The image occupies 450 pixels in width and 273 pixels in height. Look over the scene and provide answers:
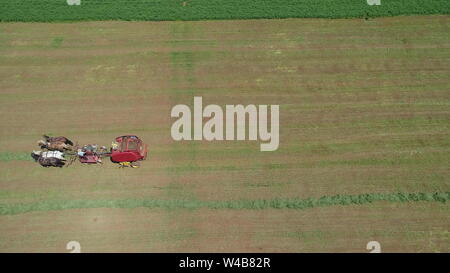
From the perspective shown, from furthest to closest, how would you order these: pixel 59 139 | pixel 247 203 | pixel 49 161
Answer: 1. pixel 59 139
2. pixel 49 161
3. pixel 247 203

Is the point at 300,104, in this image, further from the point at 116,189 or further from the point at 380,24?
the point at 116,189

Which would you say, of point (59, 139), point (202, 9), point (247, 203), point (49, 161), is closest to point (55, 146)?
point (59, 139)

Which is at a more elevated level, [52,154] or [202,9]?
[202,9]

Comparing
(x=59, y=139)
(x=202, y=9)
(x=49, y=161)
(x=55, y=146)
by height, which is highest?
(x=202, y=9)

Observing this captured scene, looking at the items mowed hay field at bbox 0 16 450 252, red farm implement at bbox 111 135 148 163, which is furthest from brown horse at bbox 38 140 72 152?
red farm implement at bbox 111 135 148 163

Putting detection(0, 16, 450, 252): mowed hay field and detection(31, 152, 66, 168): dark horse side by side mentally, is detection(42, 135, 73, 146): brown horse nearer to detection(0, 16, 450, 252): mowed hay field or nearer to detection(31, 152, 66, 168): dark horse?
detection(0, 16, 450, 252): mowed hay field

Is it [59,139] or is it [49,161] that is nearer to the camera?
[49,161]

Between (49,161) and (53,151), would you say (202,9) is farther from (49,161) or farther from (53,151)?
(49,161)

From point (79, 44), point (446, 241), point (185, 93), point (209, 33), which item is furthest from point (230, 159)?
point (79, 44)
